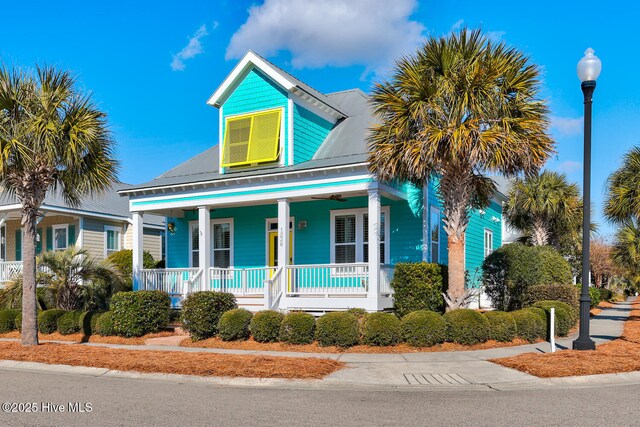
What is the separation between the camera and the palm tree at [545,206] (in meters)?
24.5

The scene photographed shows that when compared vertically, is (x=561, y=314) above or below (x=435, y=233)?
below

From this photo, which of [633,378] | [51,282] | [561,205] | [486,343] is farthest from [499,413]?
[561,205]

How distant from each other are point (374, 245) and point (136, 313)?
6.65 meters

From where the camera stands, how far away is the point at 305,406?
7703mm

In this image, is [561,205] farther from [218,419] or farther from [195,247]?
[218,419]

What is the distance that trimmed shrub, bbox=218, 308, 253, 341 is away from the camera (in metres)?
14.1

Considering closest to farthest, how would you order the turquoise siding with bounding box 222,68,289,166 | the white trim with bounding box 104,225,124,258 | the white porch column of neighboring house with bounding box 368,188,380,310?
the white porch column of neighboring house with bounding box 368,188,380,310 < the turquoise siding with bounding box 222,68,289,166 < the white trim with bounding box 104,225,124,258

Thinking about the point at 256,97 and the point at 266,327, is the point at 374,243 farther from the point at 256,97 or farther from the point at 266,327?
the point at 256,97

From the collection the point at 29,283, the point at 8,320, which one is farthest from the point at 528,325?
the point at 8,320

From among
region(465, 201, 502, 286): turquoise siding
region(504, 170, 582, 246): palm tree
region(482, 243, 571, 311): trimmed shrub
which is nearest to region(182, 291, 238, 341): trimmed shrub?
region(482, 243, 571, 311): trimmed shrub

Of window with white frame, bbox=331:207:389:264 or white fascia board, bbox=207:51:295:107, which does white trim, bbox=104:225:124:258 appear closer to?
white fascia board, bbox=207:51:295:107

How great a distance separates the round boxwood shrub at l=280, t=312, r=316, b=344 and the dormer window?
6.32m

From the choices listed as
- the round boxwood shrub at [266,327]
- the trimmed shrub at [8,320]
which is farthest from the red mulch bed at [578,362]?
the trimmed shrub at [8,320]

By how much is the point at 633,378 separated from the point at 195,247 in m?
15.5
